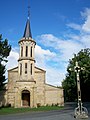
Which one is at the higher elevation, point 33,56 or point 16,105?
point 33,56

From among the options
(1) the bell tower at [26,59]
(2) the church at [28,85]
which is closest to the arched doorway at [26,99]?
(2) the church at [28,85]

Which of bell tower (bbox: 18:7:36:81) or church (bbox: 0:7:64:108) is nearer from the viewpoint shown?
church (bbox: 0:7:64:108)

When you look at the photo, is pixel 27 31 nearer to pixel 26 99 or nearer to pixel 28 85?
pixel 28 85

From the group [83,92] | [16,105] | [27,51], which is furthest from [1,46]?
[83,92]

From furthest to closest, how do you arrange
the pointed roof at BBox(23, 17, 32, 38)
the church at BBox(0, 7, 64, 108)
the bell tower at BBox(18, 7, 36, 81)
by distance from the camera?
the pointed roof at BBox(23, 17, 32, 38) < the bell tower at BBox(18, 7, 36, 81) < the church at BBox(0, 7, 64, 108)

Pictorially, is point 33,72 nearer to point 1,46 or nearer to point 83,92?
point 1,46

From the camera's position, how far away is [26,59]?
47.4 meters

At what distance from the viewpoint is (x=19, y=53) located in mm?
48781

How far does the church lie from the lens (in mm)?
45156

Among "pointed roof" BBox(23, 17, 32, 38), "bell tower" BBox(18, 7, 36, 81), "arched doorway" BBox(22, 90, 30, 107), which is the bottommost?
"arched doorway" BBox(22, 90, 30, 107)

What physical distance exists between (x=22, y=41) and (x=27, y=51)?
100 inches

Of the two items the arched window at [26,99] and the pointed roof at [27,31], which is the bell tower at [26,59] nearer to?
the pointed roof at [27,31]

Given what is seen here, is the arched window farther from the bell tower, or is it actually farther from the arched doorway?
the bell tower

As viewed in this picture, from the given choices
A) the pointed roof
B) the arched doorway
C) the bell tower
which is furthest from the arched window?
the pointed roof
